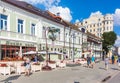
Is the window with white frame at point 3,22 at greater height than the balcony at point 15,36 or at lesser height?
greater

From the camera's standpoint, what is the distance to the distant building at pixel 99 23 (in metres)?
138

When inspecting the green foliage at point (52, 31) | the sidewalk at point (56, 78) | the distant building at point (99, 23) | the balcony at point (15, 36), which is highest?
the distant building at point (99, 23)

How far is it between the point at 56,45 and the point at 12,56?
48.5 feet

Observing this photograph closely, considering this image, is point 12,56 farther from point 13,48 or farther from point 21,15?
point 21,15

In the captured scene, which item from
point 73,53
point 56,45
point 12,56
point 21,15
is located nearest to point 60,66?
point 12,56

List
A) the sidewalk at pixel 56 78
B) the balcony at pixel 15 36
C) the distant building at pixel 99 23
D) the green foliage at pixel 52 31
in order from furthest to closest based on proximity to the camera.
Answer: the distant building at pixel 99 23 → the green foliage at pixel 52 31 → the balcony at pixel 15 36 → the sidewalk at pixel 56 78

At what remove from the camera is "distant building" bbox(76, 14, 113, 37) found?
138m

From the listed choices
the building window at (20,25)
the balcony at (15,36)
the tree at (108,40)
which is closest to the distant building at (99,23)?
the tree at (108,40)

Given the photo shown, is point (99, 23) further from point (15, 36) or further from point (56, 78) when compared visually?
point (56, 78)

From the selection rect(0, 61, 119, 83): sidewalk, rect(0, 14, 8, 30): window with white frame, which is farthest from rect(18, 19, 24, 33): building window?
rect(0, 61, 119, 83): sidewalk

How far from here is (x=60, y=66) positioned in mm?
29391

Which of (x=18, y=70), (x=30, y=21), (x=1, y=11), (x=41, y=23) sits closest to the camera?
(x=18, y=70)

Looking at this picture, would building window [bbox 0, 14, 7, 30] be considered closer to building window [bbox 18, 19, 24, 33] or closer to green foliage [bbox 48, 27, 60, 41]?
building window [bbox 18, 19, 24, 33]

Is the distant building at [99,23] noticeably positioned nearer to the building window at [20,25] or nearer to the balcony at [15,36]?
the balcony at [15,36]
